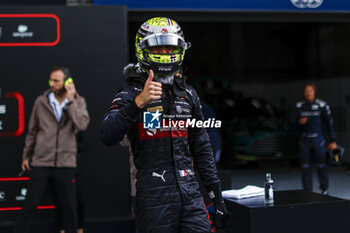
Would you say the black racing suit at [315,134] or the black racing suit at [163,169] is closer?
the black racing suit at [163,169]

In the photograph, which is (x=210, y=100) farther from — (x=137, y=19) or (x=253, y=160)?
(x=137, y=19)

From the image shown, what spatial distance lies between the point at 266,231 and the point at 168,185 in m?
1.29

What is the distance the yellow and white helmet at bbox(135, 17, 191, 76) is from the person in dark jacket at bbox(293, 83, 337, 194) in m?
4.88

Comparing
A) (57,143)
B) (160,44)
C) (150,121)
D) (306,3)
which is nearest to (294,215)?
(150,121)

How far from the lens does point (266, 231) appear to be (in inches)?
143

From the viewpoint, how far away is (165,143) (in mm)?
2766

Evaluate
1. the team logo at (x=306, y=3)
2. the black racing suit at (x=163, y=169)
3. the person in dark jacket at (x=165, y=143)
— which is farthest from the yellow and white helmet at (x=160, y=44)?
the team logo at (x=306, y=3)

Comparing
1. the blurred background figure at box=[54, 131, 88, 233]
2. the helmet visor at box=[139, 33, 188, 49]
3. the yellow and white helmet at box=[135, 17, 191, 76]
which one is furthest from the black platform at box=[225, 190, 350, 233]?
the blurred background figure at box=[54, 131, 88, 233]

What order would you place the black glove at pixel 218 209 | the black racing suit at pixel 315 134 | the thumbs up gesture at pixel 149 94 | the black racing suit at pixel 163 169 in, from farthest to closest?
the black racing suit at pixel 315 134, the black glove at pixel 218 209, the black racing suit at pixel 163 169, the thumbs up gesture at pixel 149 94

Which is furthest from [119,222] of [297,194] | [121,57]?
[297,194]

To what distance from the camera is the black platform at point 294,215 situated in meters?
3.63

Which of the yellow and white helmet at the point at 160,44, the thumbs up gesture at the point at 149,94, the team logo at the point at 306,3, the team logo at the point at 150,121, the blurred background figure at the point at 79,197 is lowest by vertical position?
the blurred background figure at the point at 79,197

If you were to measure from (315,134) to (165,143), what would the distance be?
5074mm

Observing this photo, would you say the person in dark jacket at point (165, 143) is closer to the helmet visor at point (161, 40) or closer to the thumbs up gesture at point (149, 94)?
the helmet visor at point (161, 40)
